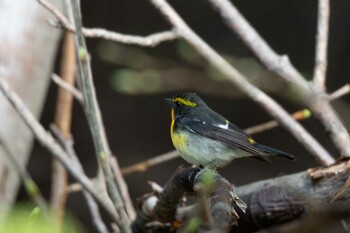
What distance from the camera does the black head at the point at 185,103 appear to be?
2.99 metres

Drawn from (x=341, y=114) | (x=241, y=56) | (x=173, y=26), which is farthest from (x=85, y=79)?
(x=241, y=56)

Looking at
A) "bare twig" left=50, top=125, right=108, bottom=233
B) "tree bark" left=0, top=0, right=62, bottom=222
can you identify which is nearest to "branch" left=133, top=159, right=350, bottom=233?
"bare twig" left=50, top=125, right=108, bottom=233

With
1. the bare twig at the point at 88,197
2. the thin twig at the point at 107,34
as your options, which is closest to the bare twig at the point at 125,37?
the thin twig at the point at 107,34

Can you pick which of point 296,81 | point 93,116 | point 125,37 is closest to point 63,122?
point 125,37

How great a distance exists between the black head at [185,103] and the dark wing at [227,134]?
68mm

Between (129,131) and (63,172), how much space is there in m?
2.00

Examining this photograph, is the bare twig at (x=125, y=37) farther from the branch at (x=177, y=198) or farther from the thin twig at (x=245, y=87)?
the branch at (x=177, y=198)

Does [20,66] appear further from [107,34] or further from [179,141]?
[179,141]

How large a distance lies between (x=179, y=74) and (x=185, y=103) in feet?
4.75

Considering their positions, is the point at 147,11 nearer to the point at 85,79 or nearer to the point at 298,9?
the point at 298,9

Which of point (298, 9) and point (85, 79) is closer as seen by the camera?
point (85, 79)

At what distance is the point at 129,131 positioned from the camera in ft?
17.2

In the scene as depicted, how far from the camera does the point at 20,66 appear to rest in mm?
2914

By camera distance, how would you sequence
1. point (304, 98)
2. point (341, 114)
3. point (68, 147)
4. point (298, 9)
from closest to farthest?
1. point (304, 98)
2. point (68, 147)
3. point (341, 114)
4. point (298, 9)
